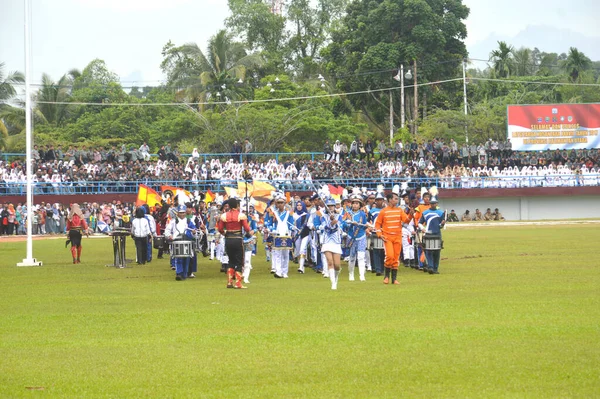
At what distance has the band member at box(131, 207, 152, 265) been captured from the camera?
29.4 meters

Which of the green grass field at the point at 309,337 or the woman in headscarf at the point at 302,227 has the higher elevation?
the woman in headscarf at the point at 302,227

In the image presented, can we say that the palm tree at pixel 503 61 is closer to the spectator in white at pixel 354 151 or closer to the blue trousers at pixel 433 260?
the spectator in white at pixel 354 151

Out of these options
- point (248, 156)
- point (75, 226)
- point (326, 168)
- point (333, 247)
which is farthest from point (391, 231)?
point (248, 156)

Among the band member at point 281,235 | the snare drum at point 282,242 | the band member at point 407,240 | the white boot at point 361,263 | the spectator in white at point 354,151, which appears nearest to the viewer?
the white boot at point 361,263

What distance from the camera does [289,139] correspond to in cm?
7406

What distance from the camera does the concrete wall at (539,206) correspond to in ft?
218

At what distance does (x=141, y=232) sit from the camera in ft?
98.1

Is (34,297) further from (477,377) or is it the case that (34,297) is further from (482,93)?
(482,93)

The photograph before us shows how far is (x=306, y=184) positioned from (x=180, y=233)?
37.4 metres

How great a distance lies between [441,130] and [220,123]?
17037 millimetres

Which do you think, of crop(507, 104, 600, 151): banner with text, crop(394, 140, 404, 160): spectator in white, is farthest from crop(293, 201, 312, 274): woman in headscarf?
crop(507, 104, 600, 151): banner with text

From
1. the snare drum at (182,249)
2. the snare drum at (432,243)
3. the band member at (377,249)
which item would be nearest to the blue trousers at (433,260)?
the snare drum at (432,243)

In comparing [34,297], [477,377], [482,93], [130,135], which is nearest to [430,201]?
[34,297]

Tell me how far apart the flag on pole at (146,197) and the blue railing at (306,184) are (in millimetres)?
22271
